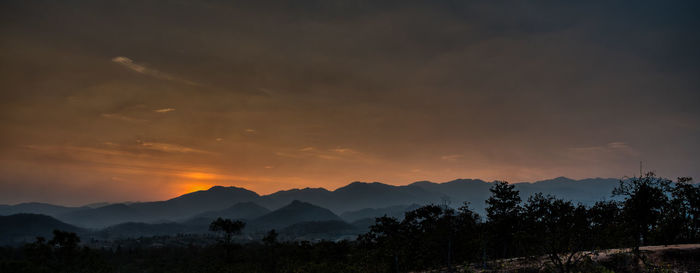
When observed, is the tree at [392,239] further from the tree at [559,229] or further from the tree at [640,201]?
the tree at [640,201]

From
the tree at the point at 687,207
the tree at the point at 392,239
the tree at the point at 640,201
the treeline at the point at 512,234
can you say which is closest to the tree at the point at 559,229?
the treeline at the point at 512,234

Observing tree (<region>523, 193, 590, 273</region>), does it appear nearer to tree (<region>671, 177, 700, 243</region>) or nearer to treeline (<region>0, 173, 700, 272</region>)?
treeline (<region>0, 173, 700, 272</region>)

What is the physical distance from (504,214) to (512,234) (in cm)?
2940

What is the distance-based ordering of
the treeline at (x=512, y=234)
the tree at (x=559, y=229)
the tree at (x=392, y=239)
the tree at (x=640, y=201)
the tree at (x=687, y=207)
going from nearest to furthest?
1. the tree at (x=559, y=229)
2. the treeline at (x=512, y=234)
3. the tree at (x=640, y=201)
4. the tree at (x=392, y=239)
5. the tree at (x=687, y=207)

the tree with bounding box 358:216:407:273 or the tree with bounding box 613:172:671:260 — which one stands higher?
the tree with bounding box 613:172:671:260

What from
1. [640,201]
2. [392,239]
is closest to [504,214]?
[640,201]

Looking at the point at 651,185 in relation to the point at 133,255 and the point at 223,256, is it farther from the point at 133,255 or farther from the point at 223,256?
the point at 133,255

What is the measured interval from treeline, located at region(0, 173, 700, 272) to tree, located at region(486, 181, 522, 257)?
175mm

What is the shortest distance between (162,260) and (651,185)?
439 ft

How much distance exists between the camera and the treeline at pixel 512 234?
1229 inches

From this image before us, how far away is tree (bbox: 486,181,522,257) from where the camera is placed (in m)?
64.6

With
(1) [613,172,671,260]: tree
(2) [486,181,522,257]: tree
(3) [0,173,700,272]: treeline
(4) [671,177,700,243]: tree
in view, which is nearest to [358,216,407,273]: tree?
(3) [0,173,700,272]: treeline

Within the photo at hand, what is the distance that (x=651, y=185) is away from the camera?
43844mm

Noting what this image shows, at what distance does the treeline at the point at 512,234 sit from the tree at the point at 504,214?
175 mm
